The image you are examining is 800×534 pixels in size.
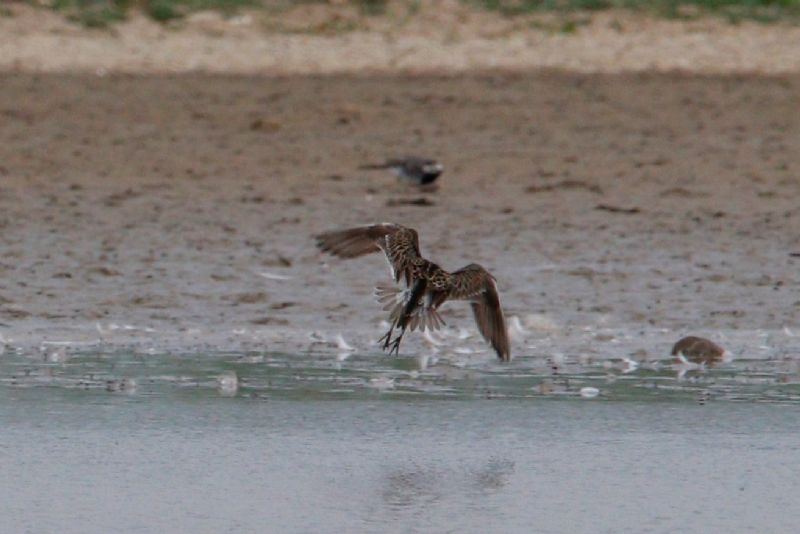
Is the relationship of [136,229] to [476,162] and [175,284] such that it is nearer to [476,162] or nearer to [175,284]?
[175,284]

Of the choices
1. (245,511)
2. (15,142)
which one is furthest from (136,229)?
(245,511)

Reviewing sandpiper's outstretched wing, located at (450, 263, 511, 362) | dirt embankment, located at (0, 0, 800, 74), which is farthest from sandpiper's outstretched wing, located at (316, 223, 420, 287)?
dirt embankment, located at (0, 0, 800, 74)

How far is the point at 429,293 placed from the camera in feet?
22.4

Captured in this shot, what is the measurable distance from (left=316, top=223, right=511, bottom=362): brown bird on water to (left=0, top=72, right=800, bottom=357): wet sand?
795 mm

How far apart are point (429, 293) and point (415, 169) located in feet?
13.5

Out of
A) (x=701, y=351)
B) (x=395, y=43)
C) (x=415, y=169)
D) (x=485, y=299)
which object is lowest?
(x=701, y=351)

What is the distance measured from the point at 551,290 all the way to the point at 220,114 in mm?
4450

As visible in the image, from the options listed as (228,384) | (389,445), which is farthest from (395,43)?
(389,445)

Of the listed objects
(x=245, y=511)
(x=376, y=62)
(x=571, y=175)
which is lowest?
(x=245, y=511)

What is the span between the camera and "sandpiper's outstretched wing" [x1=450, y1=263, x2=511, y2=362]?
677 cm

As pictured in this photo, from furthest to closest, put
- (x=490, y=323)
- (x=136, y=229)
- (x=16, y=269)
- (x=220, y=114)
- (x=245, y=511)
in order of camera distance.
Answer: (x=220, y=114)
(x=136, y=229)
(x=16, y=269)
(x=490, y=323)
(x=245, y=511)

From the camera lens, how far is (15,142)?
11.9 metres

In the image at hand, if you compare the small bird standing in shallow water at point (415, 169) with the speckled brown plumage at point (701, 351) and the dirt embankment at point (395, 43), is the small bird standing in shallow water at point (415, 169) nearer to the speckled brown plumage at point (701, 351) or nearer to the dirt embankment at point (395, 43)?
the dirt embankment at point (395, 43)

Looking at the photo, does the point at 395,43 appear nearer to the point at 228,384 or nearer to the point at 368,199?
the point at 368,199
